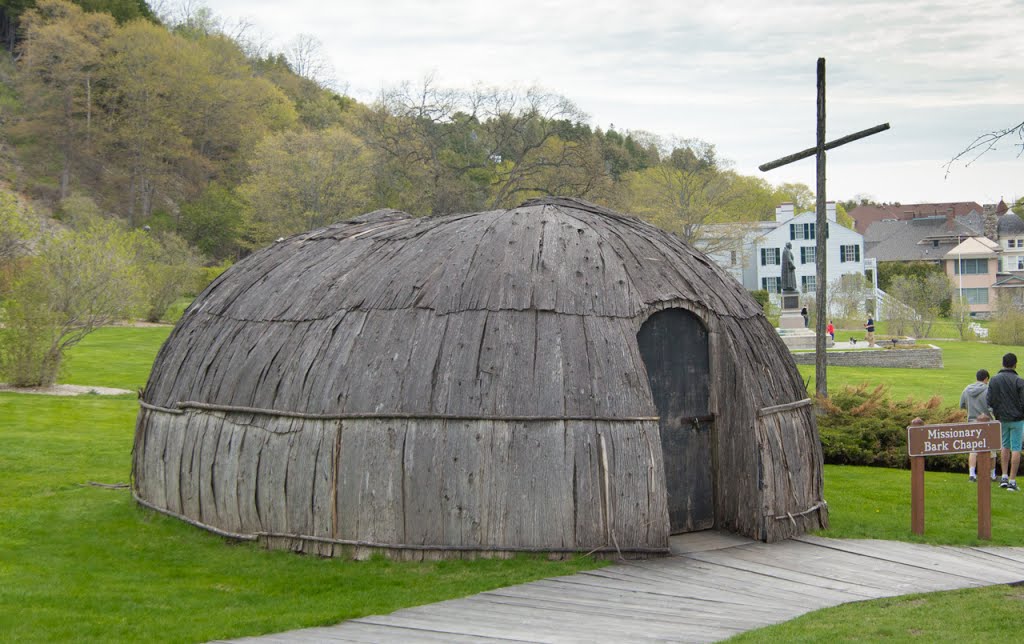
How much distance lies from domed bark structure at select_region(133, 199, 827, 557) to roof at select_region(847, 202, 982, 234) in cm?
10564

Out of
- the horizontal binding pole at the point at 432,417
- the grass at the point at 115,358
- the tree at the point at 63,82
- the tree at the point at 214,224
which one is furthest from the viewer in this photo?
the tree at the point at 63,82

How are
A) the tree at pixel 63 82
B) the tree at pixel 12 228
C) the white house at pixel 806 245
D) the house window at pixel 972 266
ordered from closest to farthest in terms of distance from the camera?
the tree at pixel 12 228, the tree at pixel 63 82, the white house at pixel 806 245, the house window at pixel 972 266

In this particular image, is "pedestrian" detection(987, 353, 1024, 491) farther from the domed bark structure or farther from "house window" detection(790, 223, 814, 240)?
"house window" detection(790, 223, 814, 240)

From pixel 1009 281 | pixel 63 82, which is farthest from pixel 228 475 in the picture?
pixel 1009 281

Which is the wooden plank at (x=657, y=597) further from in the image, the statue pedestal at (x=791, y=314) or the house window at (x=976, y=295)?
the house window at (x=976, y=295)

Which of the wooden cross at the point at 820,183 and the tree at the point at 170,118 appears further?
the tree at the point at 170,118

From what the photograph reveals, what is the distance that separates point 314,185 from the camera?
50.3 meters

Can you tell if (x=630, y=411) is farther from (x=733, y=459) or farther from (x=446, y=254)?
(x=446, y=254)

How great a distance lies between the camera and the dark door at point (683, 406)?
39.7 ft

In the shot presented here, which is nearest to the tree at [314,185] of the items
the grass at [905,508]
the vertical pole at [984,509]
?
the grass at [905,508]

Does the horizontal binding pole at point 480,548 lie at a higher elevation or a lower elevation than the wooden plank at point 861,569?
higher

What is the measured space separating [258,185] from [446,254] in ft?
141

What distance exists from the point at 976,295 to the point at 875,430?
252ft

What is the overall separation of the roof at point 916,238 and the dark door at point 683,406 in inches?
3397
